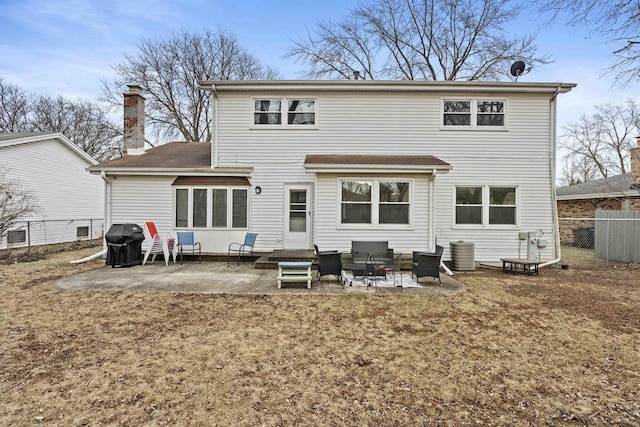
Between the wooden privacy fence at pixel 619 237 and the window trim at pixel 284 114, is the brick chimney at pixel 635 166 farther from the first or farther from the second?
the window trim at pixel 284 114

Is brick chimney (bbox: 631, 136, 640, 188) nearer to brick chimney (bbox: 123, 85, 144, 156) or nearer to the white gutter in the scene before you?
the white gutter

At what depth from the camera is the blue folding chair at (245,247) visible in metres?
9.86

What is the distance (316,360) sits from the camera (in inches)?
153

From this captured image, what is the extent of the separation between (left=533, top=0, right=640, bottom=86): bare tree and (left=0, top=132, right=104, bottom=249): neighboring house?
17.7 m

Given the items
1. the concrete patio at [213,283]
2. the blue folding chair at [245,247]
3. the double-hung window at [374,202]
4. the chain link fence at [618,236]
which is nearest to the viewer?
the concrete patio at [213,283]

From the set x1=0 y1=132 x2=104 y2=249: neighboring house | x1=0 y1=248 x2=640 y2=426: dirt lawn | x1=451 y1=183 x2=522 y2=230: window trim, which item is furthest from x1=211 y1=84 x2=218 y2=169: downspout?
x1=0 y1=132 x2=104 y2=249: neighboring house

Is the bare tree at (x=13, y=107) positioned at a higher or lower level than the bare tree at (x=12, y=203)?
higher

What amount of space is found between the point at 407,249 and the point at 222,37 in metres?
23.1

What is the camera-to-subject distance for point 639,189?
14.5 m

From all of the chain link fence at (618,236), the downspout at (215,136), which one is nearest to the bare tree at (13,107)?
the downspout at (215,136)

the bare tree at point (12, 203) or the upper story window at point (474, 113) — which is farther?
the bare tree at point (12, 203)

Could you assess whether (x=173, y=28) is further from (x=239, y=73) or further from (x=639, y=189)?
(x=639, y=189)

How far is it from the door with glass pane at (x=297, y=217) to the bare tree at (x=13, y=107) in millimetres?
29755

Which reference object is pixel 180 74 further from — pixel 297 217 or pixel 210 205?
pixel 297 217
